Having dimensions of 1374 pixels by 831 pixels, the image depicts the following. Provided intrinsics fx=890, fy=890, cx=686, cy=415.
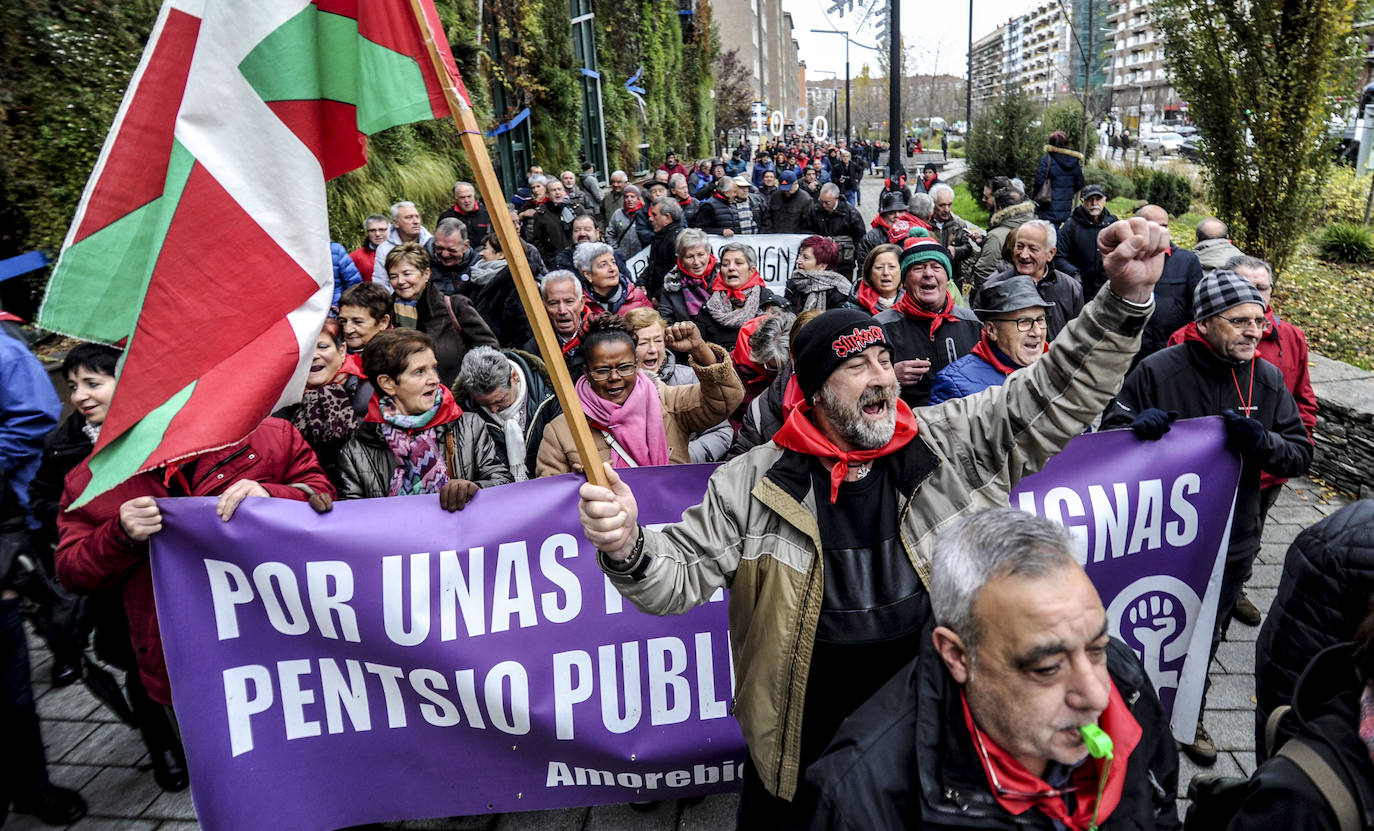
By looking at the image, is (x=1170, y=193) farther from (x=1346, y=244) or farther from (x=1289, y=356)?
(x=1289, y=356)

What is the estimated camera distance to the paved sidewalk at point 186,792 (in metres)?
3.51

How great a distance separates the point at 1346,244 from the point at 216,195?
1681 centimetres

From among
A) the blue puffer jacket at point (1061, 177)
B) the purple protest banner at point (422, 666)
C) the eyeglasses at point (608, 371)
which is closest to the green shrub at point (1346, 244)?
the blue puffer jacket at point (1061, 177)

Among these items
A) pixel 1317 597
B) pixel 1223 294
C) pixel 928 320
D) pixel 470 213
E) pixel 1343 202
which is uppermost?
pixel 470 213

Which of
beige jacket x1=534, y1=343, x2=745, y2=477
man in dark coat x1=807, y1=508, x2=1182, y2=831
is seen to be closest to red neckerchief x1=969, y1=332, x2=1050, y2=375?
beige jacket x1=534, y1=343, x2=745, y2=477

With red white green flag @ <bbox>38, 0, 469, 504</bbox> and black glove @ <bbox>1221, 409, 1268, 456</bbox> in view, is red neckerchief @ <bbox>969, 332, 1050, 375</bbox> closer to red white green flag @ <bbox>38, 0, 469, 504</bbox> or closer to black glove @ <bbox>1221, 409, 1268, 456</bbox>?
black glove @ <bbox>1221, 409, 1268, 456</bbox>

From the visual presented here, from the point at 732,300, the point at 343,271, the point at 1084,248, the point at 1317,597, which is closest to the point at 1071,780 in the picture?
the point at 1317,597

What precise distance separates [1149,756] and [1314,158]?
10.2m

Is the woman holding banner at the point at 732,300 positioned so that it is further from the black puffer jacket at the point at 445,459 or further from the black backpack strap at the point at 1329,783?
the black backpack strap at the point at 1329,783

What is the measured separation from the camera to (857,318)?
2.54 m

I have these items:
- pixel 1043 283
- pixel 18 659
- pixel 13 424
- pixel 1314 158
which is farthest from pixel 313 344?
pixel 1314 158

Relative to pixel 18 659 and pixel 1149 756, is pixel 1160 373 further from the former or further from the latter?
pixel 18 659

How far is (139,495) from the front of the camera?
316 cm

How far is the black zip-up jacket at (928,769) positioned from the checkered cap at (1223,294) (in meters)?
2.38
